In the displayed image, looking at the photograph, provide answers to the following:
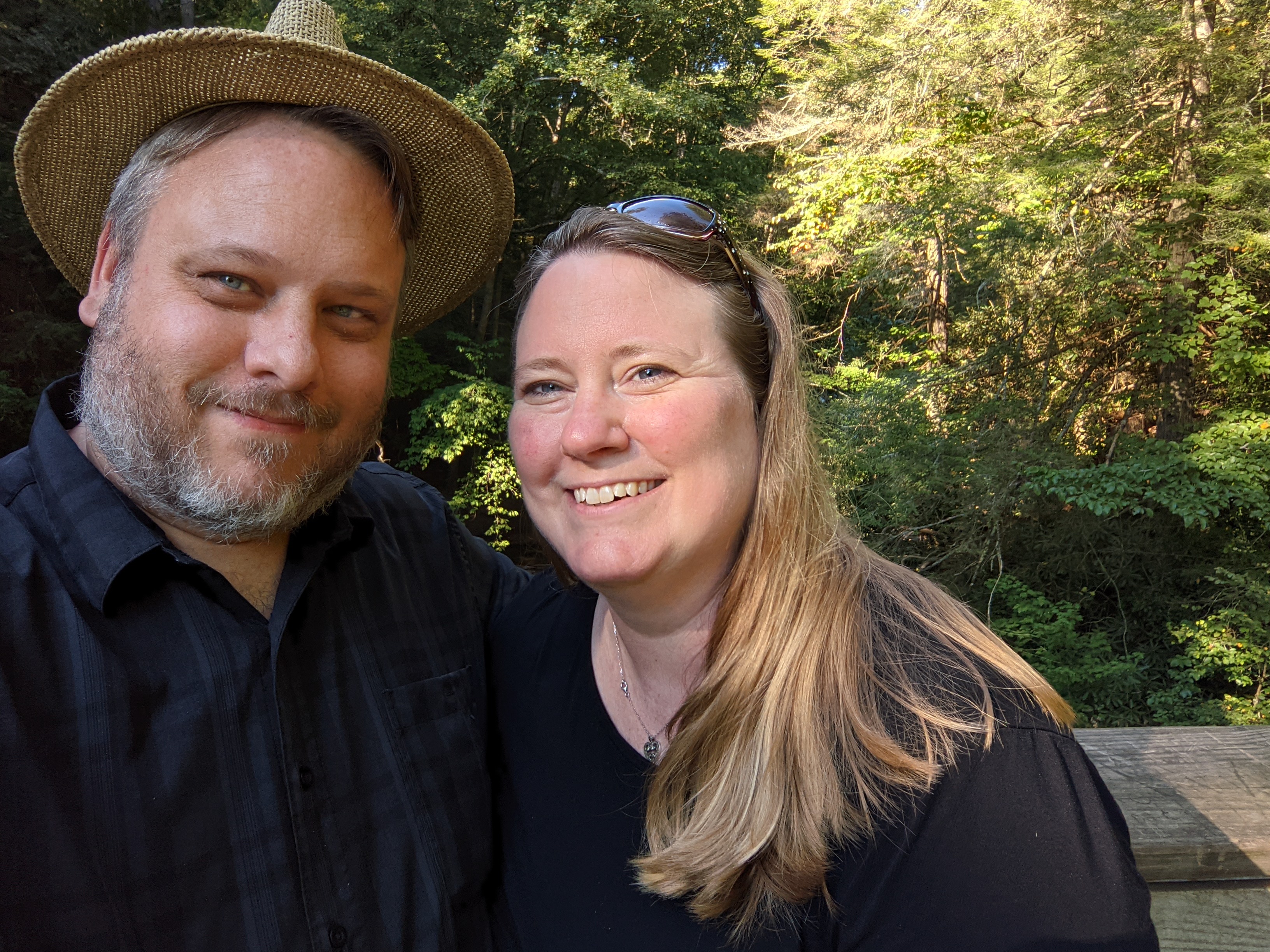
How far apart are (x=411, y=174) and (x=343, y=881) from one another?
1421mm

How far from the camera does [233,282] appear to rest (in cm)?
145

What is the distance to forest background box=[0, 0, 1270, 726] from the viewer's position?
7133 millimetres

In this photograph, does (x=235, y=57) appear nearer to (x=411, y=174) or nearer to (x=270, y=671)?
(x=411, y=174)

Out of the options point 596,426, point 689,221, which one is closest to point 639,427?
point 596,426

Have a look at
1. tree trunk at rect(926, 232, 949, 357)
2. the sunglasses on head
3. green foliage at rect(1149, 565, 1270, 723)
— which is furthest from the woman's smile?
tree trunk at rect(926, 232, 949, 357)

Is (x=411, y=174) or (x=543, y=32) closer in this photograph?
(x=411, y=174)

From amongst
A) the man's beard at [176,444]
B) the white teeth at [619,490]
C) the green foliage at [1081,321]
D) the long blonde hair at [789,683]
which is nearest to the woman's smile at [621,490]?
the white teeth at [619,490]

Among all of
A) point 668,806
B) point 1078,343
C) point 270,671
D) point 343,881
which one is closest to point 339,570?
point 270,671

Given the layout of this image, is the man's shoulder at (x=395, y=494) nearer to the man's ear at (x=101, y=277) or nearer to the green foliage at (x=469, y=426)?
the man's ear at (x=101, y=277)

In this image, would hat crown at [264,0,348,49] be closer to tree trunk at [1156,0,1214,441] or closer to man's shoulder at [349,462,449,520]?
man's shoulder at [349,462,449,520]

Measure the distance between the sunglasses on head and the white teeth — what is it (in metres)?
0.45

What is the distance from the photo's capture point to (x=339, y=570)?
5.52 feet

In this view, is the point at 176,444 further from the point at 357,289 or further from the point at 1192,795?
the point at 1192,795

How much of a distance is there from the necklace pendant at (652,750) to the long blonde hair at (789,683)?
6cm
